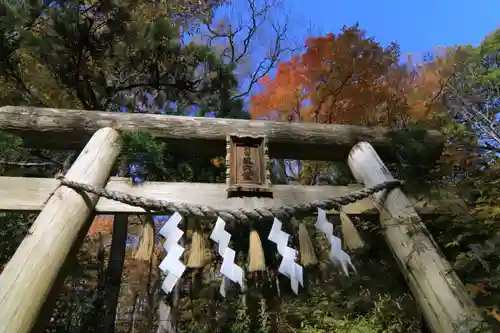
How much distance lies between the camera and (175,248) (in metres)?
2.36

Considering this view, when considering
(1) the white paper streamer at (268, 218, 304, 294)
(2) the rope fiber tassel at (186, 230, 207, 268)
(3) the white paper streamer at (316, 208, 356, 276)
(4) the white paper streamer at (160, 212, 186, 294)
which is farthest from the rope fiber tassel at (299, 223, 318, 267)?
(4) the white paper streamer at (160, 212, 186, 294)

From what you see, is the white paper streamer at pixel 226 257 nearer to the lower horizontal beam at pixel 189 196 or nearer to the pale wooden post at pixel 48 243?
the lower horizontal beam at pixel 189 196

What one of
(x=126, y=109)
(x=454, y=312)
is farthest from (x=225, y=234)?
(x=126, y=109)

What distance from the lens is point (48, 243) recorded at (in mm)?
2176

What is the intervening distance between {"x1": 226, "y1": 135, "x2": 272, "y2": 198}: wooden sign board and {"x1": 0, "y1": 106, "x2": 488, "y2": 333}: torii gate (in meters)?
0.07

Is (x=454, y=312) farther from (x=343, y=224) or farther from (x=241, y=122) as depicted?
(x=241, y=122)

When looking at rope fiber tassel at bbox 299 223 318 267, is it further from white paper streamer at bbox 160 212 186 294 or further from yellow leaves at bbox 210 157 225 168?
yellow leaves at bbox 210 157 225 168

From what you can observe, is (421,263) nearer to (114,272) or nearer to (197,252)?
(197,252)

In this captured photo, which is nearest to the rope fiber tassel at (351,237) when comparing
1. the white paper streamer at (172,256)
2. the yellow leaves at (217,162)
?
the white paper streamer at (172,256)

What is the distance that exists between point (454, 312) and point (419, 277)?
30cm

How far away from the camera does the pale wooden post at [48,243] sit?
186cm

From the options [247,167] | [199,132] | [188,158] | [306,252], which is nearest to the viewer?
[306,252]

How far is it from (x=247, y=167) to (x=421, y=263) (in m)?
1.45

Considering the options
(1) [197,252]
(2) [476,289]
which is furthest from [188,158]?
(2) [476,289]
